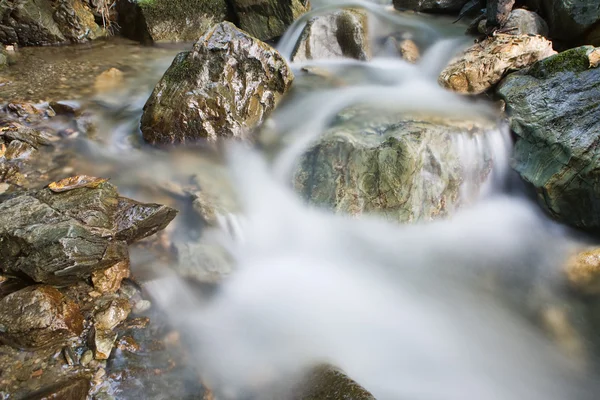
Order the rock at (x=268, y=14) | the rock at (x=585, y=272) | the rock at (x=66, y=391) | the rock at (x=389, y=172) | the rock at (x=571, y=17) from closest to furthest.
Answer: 1. the rock at (x=66, y=391)
2. the rock at (x=585, y=272)
3. the rock at (x=389, y=172)
4. the rock at (x=571, y=17)
5. the rock at (x=268, y=14)

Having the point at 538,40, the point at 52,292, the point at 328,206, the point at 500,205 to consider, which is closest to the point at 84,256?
the point at 52,292

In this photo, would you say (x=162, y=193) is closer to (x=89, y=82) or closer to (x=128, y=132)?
(x=128, y=132)

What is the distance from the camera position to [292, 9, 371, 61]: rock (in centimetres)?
Answer: 732

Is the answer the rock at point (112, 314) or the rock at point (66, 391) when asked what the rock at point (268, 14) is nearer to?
the rock at point (112, 314)

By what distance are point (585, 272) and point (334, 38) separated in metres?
5.80

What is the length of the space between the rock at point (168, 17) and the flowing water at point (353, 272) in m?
3.18

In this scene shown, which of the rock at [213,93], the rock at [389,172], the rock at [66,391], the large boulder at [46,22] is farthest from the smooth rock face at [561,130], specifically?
the large boulder at [46,22]

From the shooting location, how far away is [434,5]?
29.4ft

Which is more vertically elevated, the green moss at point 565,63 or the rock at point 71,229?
the green moss at point 565,63

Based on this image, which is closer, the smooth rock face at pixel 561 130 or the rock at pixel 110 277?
the rock at pixel 110 277

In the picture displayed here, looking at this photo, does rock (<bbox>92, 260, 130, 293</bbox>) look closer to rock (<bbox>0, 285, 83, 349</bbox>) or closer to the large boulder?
rock (<bbox>0, 285, 83, 349</bbox>)

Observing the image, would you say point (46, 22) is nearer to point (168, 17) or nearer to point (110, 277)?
point (168, 17)

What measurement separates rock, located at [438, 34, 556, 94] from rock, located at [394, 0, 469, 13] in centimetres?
387

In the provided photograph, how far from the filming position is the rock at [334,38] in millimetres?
7320
